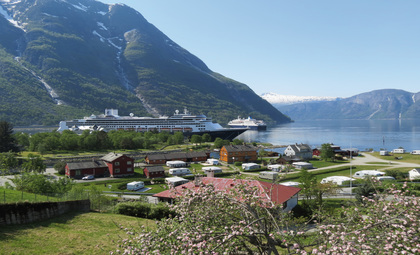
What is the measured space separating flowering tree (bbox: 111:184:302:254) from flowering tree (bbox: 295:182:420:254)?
858 mm

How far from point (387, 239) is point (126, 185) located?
36.0 meters

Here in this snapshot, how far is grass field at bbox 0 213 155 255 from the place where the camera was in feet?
36.3

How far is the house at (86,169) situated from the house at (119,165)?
108 cm

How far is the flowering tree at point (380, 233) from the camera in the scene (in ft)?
15.9

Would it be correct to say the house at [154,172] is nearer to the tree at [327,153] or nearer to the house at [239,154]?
the house at [239,154]

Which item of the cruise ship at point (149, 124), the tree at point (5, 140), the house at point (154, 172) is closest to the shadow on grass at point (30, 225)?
the house at point (154, 172)

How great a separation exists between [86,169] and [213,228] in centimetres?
4156

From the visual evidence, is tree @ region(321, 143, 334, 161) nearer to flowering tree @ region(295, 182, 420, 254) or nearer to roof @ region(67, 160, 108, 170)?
roof @ region(67, 160, 108, 170)

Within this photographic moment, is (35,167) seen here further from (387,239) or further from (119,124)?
(119,124)

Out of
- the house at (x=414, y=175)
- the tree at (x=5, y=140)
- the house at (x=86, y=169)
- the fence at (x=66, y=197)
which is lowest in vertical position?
the house at (x=414, y=175)

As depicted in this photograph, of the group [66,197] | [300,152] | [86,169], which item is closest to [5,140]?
[86,169]

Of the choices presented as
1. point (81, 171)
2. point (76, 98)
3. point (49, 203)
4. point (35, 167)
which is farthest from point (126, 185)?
point (76, 98)

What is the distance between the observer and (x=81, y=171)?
42.3 metres

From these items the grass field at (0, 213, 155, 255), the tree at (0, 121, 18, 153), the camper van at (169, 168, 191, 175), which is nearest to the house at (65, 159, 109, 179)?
the camper van at (169, 168, 191, 175)
